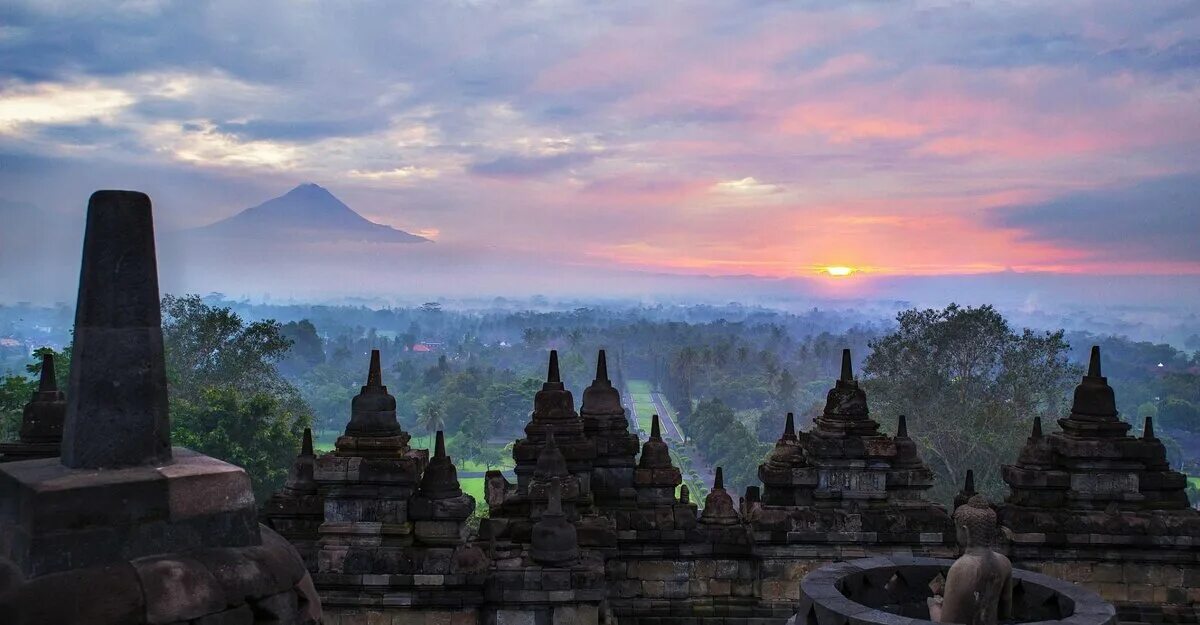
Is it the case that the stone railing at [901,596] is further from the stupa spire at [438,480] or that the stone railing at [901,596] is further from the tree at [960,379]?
the tree at [960,379]

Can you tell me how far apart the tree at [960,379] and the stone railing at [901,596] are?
1190 inches

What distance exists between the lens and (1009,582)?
7973mm

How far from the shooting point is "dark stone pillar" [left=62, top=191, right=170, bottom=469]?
19.0ft

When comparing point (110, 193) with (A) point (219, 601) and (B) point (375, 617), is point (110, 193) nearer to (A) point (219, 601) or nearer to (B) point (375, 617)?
(A) point (219, 601)

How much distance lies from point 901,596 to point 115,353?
7.76m

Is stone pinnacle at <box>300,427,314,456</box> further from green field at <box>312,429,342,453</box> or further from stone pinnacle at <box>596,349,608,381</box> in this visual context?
green field at <box>312,429,342,453</box>

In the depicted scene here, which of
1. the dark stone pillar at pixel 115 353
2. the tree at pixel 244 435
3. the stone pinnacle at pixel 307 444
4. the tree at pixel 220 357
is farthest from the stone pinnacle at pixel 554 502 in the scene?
the tree at pixel 220 357

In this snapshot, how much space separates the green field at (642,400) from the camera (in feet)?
335

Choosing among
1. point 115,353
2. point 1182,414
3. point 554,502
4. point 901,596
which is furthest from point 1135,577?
point 1182,414

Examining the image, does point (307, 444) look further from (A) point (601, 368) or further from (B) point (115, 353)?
(B) point (115, 353)

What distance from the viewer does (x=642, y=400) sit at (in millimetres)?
127875

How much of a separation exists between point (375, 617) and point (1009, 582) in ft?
25.5

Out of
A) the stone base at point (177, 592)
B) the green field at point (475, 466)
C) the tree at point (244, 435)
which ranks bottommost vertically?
the green field at point (475, 466)

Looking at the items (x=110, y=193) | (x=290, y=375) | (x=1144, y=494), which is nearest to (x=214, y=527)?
(x=110, y=193)
